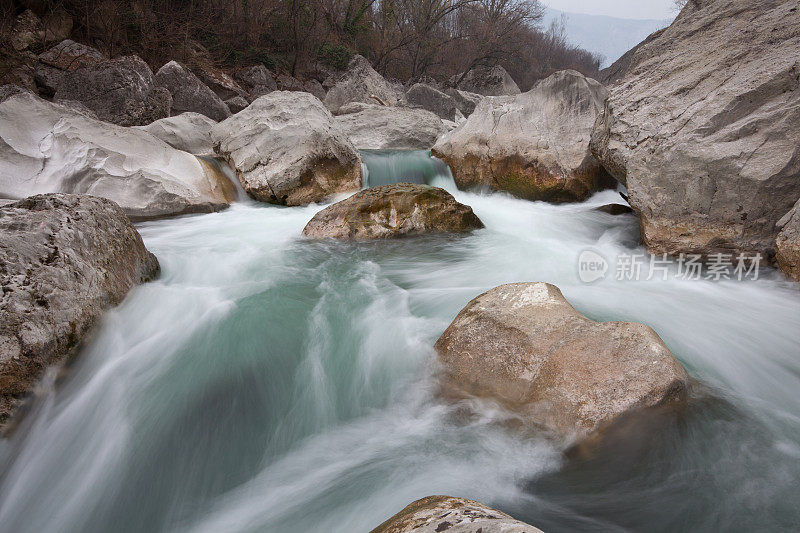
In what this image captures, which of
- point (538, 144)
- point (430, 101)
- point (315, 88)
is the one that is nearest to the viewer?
point (538, 144)

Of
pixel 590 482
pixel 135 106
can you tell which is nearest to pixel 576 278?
pixel 590 482

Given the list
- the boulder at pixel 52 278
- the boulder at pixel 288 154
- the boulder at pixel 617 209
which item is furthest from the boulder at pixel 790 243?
the boulder at pixel 288 154

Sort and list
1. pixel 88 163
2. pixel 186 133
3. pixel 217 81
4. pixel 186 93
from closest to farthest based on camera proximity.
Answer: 1. pixel 88 163
2. pixel 186 133
3. pixel 186 93
4. pixel 217 81

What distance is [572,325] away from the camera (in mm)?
2367

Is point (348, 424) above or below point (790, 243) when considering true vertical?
below

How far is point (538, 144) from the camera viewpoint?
6797 mm

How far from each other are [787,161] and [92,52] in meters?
13.3

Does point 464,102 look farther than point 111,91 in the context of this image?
Yes

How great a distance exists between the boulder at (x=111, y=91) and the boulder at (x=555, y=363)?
8.79m

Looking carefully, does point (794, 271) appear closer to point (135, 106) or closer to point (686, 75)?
point (686, 75)

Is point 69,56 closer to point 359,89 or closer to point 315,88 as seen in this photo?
point 315,88

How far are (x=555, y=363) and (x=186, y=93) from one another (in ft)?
35.7

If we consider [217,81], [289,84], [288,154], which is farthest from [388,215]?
[289,84]

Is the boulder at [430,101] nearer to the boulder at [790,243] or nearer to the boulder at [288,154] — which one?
the boulder at [288,154]
